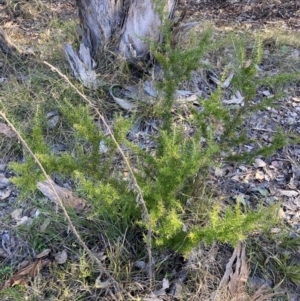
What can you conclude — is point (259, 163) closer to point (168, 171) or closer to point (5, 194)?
point (168, 171)

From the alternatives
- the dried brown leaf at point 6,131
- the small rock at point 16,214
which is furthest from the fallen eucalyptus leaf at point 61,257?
the dried brown leaf at point 6,131

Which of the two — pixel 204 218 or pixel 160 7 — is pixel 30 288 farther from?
pixel 160 7

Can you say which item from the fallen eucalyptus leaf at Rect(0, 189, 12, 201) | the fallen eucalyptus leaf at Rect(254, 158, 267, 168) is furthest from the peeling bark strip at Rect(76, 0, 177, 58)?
the fallen eucalyptus leaf at Rect(0, 189, 12, 201)

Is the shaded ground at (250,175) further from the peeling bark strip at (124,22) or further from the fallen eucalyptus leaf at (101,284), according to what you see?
the peeling bark strip at (124,22)

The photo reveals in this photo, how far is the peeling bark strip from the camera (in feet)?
9.12

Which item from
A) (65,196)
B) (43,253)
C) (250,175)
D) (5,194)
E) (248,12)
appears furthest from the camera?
(248,12)

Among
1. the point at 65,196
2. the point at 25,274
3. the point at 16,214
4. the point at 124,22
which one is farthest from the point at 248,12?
the point at 25,274

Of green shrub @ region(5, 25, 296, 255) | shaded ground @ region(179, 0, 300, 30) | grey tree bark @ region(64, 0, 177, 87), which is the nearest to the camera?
green shrub @ region(5, 25, 296, 255)

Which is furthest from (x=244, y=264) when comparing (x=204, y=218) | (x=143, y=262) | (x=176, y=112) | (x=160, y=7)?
(x=160, y=7)

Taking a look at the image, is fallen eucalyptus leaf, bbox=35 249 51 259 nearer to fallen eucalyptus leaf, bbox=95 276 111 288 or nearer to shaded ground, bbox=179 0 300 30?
fallen eucalyptus leaf, bbox=95 276 111 288

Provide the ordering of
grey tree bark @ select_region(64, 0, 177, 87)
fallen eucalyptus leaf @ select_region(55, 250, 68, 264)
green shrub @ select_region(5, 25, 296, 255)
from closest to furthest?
green shrub @ select_region(5, 25, 296, 255)
fallen eucalyptus leaf @ select_region(55, 250, 68, 264)
grey tree bark @ select_region(64, 0, 177, 87)

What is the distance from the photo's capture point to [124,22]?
9.31 feet

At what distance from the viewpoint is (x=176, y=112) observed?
8.81 feet

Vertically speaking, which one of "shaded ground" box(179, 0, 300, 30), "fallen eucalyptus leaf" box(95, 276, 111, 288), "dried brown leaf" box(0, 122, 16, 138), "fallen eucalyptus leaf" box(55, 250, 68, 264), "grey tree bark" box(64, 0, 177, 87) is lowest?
"shaded ground" box(179, 0, 300, 30)
